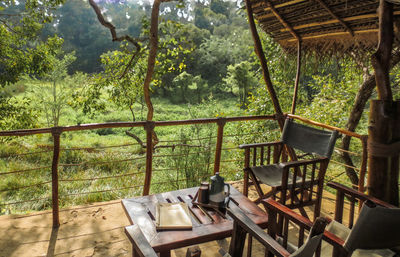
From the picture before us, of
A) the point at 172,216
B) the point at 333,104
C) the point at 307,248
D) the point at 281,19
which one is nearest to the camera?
the point at 307,248

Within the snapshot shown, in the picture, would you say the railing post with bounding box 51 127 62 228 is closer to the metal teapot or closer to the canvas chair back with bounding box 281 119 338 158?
the metal teapot

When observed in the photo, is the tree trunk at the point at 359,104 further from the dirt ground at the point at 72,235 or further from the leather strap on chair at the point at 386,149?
the leather strap on chair at the point at 386,149

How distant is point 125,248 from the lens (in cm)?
223

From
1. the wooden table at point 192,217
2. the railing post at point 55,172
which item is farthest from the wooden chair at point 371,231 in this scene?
the railing post at point 55,172

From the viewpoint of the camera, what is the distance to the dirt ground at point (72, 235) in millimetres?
2184

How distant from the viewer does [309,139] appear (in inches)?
105

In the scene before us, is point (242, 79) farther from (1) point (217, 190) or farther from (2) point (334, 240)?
(2) point (334, 240)

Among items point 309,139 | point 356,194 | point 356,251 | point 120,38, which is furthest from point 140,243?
point 120,38

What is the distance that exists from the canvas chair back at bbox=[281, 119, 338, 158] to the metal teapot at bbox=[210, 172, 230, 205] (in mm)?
1122

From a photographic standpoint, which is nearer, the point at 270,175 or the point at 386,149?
the point at 386,149

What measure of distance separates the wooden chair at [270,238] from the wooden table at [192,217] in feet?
0.44

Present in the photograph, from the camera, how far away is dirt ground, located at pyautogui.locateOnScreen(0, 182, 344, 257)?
218 centimetres

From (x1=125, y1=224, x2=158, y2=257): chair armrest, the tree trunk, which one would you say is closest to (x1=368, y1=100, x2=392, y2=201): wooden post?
(x1=125, y1=224, x2=158, y2=257): chair armrest

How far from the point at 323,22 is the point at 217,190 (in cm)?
201
